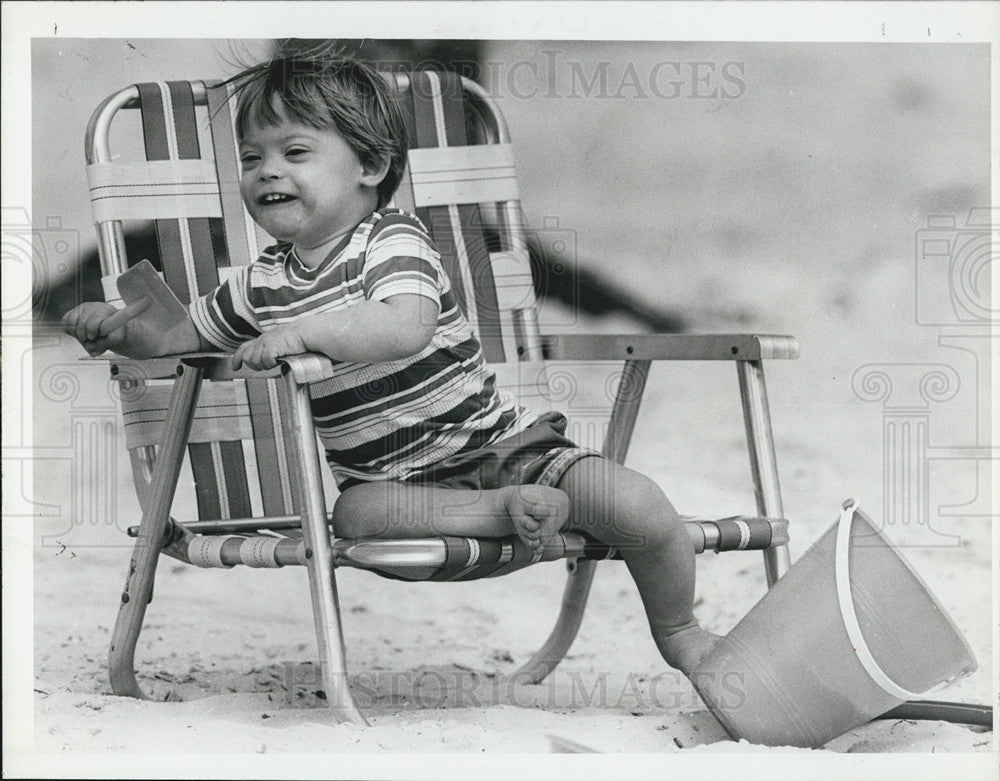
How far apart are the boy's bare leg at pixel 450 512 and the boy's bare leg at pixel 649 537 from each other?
0.20 ft

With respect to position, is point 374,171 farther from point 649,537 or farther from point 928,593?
point 928,593

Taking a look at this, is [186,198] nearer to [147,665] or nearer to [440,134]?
[440,134]

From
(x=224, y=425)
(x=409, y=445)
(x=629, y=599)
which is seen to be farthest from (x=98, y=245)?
(x=629, y=599)

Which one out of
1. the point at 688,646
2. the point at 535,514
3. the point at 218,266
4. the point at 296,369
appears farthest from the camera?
the point at 218,266

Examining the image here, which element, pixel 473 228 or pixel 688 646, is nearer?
pixel 688 646

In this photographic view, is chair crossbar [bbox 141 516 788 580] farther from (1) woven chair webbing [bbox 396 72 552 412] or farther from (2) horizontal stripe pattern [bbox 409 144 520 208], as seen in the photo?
(2) horizontal stripe pattern [bbox 409 144 520 208]

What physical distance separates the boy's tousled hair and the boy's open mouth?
105 millimetres

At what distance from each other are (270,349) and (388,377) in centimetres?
26

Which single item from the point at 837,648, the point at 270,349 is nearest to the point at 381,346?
the point at 270,349

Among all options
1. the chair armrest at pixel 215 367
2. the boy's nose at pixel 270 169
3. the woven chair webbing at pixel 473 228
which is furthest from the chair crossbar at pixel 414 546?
the boy's nose at pixel 270 169

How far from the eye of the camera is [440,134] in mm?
2361

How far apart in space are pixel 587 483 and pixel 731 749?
0.41 m

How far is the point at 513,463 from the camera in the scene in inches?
81.0

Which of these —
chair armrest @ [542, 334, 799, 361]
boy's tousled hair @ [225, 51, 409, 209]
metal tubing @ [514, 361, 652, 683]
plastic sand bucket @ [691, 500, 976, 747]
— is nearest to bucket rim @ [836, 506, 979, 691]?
plastic sand bucket @ [691, 500, 976, 747]
